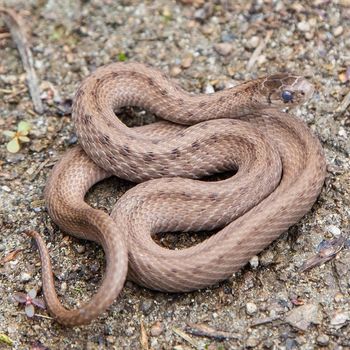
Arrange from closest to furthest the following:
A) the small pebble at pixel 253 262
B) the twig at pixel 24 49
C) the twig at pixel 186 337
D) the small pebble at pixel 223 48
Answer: the twig at pixel 186 337, the small pebble at pixel 253 262, the twig at pixel 24 49, the small pebble at pixel 223 48

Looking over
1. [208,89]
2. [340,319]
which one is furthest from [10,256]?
[340,319]

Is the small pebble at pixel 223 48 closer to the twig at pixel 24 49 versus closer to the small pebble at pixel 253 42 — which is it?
the small pebble at pixel 253 42

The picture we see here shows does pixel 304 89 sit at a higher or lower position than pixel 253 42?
higher

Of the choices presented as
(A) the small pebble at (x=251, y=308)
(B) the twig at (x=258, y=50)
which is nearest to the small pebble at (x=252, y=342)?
(A) the small pebble at (x=251, y=308)

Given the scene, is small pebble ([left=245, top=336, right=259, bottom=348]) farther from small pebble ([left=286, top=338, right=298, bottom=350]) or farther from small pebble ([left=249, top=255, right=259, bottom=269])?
small pebble ([left=249, top=255, right=259, bottom=269])

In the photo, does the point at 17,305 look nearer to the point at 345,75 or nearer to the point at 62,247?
the point at 62,247

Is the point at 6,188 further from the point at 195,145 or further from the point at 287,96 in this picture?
the point at 287,96

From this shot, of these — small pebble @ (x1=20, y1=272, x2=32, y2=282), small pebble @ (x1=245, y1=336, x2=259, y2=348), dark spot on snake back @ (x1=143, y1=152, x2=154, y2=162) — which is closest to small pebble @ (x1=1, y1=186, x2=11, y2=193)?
small pebble @ (x1=20, y1=272, x2=32, y2=282)
